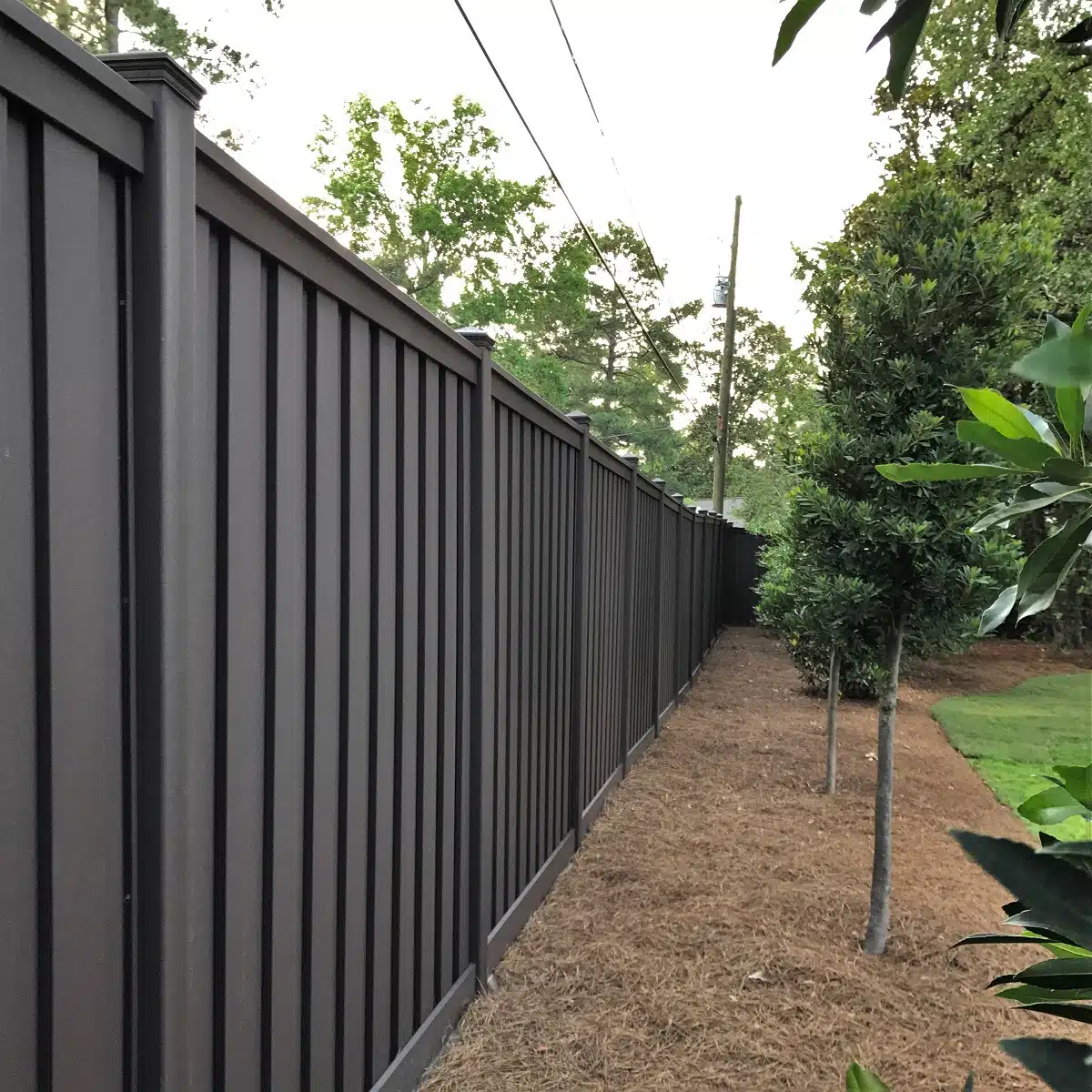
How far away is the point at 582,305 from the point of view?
106ft

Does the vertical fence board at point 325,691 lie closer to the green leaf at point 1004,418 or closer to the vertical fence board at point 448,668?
the vertical fence board at point 448,668

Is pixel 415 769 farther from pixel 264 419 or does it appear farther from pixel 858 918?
pixel 858 918

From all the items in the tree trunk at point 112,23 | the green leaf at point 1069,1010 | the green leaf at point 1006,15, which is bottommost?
the green leaf at point 1069,1010

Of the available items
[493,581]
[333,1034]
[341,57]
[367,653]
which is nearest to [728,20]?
[493,581]

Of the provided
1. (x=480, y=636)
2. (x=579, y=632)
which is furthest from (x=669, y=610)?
(x=480, y=636)

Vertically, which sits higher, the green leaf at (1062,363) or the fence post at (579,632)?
the green leaf at (1062,363)

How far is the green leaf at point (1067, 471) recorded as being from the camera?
34.1 inches

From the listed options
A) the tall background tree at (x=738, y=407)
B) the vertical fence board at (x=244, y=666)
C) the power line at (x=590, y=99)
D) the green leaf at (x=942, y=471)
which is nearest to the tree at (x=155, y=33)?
the power line at (x=590, y=99)

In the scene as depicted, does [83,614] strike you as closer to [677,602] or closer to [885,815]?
[885,815]

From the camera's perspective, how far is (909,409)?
411 cm

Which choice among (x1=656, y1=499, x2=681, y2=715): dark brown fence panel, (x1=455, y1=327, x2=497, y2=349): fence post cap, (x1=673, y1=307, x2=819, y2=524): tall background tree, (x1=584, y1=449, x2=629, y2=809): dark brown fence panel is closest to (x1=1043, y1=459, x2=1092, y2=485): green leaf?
(x1=455, y1=327, x2=497, y2=349): fence post cap

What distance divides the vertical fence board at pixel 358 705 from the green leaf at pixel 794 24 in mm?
1415

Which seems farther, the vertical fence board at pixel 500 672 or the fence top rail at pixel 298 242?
the vertical fence board at pixel 500 672

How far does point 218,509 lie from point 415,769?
1.22m
